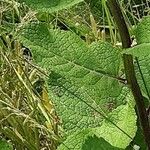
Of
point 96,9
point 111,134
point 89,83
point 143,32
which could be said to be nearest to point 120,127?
point 111,134

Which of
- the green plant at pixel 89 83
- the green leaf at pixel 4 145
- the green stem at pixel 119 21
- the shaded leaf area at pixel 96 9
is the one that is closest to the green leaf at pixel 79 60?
the green plant at pixel 89 83

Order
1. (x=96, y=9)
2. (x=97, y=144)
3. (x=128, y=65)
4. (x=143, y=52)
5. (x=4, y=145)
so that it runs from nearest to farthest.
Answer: (x=143, y=52) → (x=128, y=65) → (x=97, y=144) → (x=4, y=145) → (x=96, y=9)

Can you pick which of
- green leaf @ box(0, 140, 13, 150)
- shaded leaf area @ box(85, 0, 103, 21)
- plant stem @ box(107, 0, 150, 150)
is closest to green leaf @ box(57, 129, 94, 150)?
plant stem @ box(107, 0, 150, 150)

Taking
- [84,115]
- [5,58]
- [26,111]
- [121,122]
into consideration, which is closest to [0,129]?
[26,111]

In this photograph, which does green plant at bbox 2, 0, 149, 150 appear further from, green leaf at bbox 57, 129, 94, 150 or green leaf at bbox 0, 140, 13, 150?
green leaf at bbox 0, 140, 13, 150

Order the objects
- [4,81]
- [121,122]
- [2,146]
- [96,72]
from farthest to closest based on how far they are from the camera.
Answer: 1. [4,81]
2. [2,146]
3. [121,122]
4. [96,72]

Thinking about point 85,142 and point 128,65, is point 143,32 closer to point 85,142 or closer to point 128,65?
point 128,65

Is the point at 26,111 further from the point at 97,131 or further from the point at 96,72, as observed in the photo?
the point at 96,72
